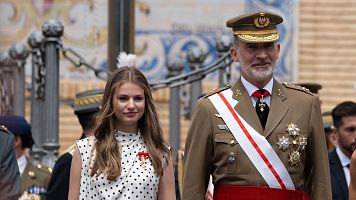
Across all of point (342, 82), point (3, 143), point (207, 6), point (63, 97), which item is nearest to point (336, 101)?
point (342, 82)

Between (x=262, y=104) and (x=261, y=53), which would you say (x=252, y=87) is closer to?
(x=262, y=104)

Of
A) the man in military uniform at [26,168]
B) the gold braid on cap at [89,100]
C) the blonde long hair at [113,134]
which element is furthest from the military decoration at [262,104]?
the man in military uniform at [26,168]

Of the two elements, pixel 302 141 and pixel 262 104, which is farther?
pixel 262 104

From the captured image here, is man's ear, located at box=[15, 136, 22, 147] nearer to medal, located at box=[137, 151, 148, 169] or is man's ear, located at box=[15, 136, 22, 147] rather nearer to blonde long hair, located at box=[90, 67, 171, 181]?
blonde long hair, located at box=[90, 67, 171, 181]

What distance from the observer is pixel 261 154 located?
7.75 metres

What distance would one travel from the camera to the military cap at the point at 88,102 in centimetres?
942

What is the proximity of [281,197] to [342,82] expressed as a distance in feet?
48.9

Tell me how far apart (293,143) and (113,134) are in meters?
0.84

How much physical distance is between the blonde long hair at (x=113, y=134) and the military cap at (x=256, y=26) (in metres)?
0.51

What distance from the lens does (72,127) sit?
20594mm

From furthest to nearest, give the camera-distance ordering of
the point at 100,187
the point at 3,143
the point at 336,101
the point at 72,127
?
the point at 336,101 → the point at 72,127 → the point at 3,143 → the point at 100,187

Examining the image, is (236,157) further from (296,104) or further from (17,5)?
(17,5)

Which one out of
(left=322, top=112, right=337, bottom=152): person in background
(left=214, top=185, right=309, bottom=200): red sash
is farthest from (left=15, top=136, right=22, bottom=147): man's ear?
(left=214, top=185, right=309, bottom=200): red sash

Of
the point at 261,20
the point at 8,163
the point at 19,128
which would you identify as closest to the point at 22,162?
the point at 19,128
